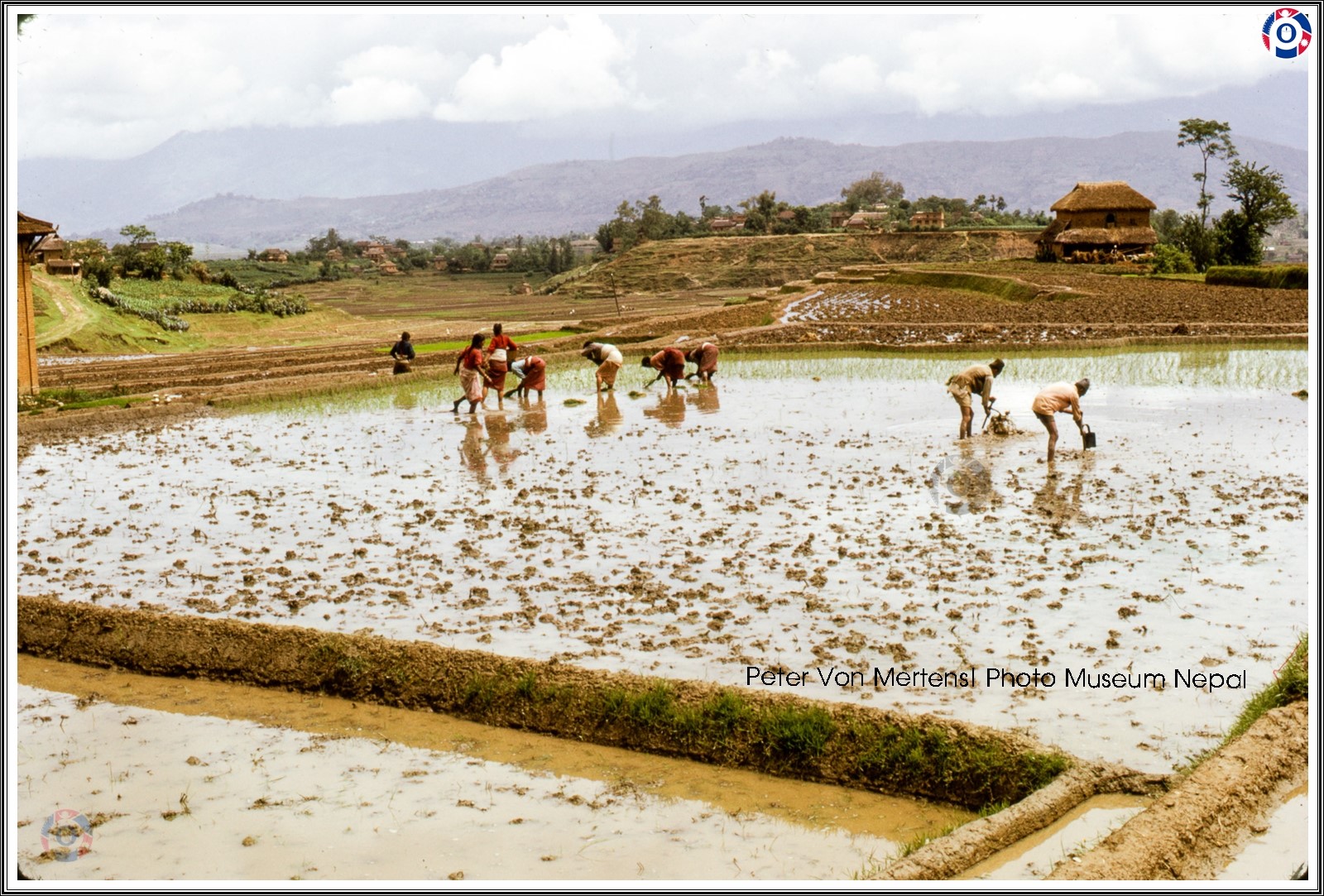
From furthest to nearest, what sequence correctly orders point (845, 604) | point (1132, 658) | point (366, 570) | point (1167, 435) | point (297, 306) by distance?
point (297, 306) → point (1167, 435) → point (366, 570) → point (845, 604) → point (1132, 658)

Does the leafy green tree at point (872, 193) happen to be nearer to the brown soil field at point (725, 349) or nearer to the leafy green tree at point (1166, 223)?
the leafy green tree at point (1166, 223)

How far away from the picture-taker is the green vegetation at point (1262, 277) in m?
28.3

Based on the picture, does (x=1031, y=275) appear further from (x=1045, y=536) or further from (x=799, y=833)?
(x=799, y=833)

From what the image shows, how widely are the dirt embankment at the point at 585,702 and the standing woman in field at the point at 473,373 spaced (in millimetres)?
8316

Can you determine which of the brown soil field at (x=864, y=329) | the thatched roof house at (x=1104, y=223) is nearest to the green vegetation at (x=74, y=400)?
the brown soil field at (x=864, y=329)

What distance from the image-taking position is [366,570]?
27.7 ft

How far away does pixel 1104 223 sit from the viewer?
46.1 meters

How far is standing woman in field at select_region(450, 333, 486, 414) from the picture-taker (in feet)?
50.6

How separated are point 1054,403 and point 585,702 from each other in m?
6.69

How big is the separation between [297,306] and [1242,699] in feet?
105

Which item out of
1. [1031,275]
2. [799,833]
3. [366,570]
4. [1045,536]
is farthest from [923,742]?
[1031,275]

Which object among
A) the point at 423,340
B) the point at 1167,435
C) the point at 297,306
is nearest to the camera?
the point at 1167,435

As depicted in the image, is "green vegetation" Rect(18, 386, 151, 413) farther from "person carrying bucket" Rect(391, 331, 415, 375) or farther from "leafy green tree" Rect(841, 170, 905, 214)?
"leafy green tree" Rect(841, 170, 905, 214)

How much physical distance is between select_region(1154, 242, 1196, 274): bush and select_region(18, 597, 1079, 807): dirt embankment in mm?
34832
